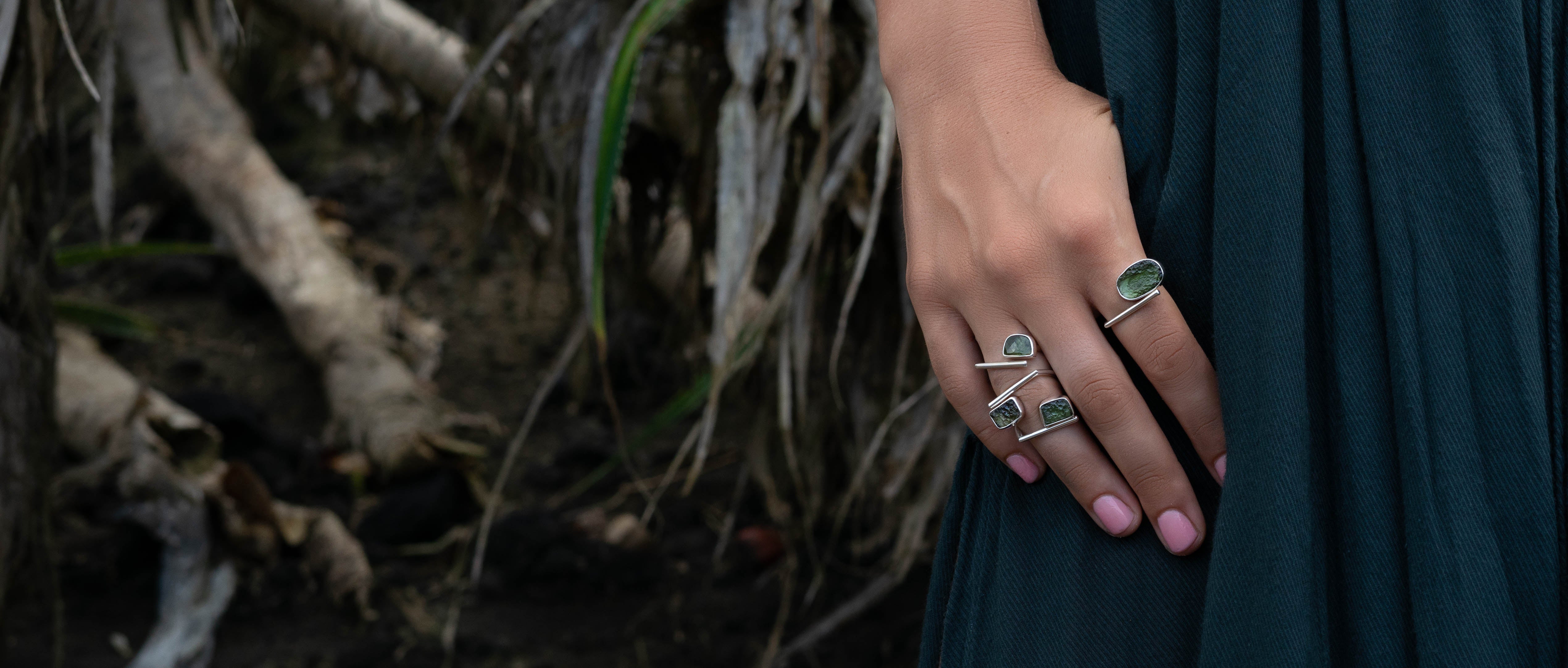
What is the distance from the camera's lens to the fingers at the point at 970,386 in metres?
0.52

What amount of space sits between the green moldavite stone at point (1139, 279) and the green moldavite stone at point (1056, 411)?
2.3 inches

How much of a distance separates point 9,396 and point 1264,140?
143cm

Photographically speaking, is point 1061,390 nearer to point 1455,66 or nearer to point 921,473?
point 1455,66

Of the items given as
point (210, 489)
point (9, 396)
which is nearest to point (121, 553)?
point (210, 489)

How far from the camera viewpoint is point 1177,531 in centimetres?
48

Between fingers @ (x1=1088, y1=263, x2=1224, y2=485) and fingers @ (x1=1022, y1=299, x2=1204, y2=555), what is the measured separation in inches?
0.4

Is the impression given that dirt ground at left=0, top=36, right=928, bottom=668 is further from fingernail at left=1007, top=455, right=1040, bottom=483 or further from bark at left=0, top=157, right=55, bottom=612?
fingernail at left=1007, top=455, right=1040, bottom=483

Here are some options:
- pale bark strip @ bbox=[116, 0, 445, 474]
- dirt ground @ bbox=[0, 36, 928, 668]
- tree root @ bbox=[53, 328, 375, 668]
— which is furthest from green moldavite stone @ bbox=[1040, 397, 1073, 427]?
pale bark strip @ bbox=[116, 0, 445, 474]

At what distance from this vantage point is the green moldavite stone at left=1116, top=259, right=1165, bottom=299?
45 centimetres

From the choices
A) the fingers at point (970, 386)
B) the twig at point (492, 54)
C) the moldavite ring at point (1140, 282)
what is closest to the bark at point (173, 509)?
the twig at point (492, 54)

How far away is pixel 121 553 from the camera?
1.70 m

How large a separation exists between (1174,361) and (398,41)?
2.07 meters

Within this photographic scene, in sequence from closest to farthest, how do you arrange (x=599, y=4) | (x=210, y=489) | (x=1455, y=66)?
(x=1455, y=66)
(x=599, y=4)
(x=210, y=489)

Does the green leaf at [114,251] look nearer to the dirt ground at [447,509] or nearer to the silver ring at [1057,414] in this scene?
the dirt ground at [447,509]
